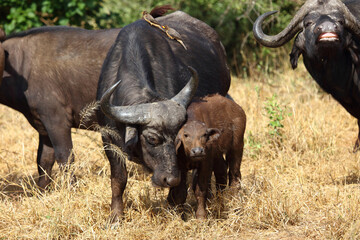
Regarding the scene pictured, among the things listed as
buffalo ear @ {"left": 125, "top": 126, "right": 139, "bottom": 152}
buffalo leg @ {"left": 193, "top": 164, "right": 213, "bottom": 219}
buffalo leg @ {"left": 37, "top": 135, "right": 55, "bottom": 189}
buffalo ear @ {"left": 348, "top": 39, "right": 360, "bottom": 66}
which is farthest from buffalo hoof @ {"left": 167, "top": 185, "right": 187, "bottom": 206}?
buffalo leg @ {"left": 37, "top": 135, "right": 55, "bottom": 189}

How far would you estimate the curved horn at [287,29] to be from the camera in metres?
5.67

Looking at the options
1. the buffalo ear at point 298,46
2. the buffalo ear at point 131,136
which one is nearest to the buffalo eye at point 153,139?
the buffalo ear at point 131,136

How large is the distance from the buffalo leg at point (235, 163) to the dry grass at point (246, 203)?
0.33ft

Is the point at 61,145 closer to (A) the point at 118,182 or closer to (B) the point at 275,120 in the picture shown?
(A) the point at 118,182

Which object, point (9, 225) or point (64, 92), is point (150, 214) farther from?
point (64, 92)

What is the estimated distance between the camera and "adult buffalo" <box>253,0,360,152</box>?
5.23 meters

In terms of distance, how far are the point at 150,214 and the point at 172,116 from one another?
1061 mm

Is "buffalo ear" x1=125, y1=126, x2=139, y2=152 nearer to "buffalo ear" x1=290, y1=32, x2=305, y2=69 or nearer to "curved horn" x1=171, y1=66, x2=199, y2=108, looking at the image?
"curved horn" x1=171, y1=66, x2=199, y2=108

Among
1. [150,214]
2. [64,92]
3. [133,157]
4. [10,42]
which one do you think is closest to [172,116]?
[133,157]

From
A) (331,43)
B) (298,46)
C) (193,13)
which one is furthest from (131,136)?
(193,13)

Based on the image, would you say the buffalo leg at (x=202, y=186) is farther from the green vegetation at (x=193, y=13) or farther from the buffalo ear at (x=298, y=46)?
the green vegetation at (x=193, y=13)

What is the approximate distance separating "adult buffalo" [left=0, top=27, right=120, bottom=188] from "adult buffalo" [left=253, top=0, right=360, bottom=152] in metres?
2.01

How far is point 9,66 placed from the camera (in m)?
6.56

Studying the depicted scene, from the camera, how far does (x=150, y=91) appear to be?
478 centimetres
